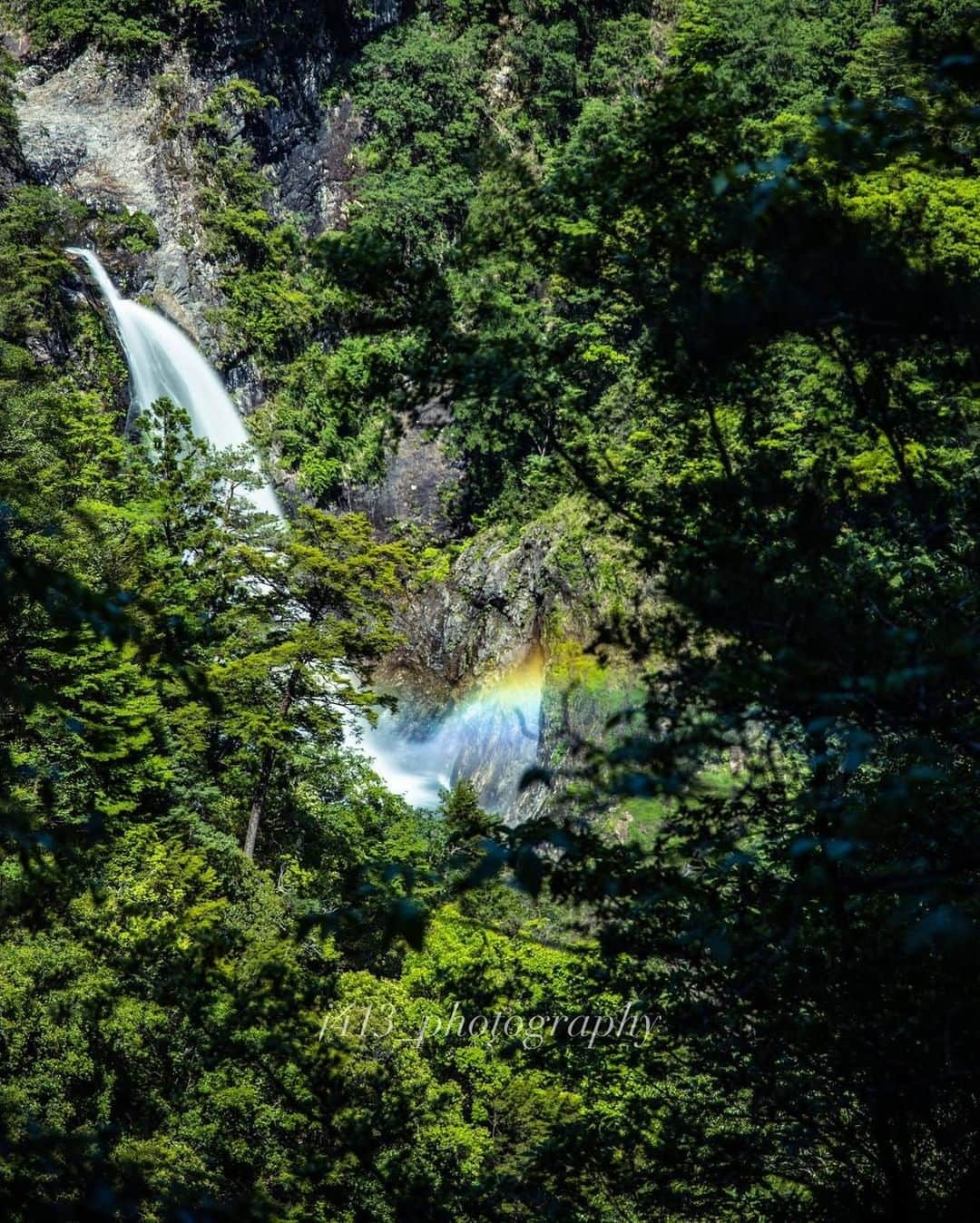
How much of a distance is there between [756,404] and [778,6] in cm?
2519

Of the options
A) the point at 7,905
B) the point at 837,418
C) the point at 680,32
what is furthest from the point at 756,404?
the point at 680,32

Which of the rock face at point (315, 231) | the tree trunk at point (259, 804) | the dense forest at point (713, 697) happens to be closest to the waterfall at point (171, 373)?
the rock face at point (315, 231)

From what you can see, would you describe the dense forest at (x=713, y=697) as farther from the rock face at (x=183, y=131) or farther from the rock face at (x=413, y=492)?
the rock face at (x=183, y=131)

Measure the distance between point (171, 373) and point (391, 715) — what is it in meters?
10.5

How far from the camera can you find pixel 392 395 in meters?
3.53

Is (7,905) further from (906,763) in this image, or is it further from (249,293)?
(249,293)

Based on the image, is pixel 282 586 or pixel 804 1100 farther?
pixel 282 586

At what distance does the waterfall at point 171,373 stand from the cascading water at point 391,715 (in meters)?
0.02

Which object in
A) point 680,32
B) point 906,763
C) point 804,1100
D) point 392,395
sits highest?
point 680,32

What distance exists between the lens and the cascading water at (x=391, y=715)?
18.9 m

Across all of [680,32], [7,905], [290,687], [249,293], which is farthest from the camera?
[249,293]

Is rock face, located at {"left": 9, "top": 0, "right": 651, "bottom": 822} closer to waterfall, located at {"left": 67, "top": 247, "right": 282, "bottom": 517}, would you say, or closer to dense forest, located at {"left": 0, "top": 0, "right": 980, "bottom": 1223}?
waterfall, located at {"left": 67, "top": 247, "right": 282, "bottom": 517}

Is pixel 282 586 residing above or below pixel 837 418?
above

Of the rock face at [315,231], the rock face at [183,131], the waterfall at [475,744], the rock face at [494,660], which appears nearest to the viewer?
the rock face at [494,660]
